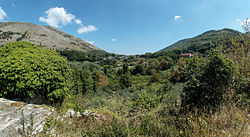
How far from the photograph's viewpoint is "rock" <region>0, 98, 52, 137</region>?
71.9 inches

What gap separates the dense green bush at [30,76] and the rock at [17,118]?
0.57 meters

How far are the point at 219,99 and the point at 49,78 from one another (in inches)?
193

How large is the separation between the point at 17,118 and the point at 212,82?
4.57m

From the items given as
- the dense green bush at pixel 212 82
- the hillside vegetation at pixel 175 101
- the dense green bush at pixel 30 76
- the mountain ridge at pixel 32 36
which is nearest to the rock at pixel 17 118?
the hillside vegetation at pixel 175 101

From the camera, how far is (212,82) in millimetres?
2734

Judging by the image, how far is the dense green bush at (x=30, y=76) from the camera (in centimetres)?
300

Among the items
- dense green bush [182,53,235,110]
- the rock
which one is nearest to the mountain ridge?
the rock

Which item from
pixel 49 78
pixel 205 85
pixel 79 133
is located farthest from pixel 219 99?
pixel 49 78

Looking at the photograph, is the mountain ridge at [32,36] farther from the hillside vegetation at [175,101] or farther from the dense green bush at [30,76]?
the hillside vegetation at [175,101]

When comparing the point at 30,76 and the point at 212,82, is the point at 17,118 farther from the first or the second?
the point at 212,82

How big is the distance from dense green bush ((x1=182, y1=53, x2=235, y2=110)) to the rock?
3.49 meters

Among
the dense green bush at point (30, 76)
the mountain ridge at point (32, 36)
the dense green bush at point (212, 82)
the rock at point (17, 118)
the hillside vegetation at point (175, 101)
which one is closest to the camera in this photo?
the rock at point (17, 118)

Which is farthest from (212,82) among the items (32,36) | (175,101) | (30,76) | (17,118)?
(32,36)

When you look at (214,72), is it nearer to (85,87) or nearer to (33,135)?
(33,135)
